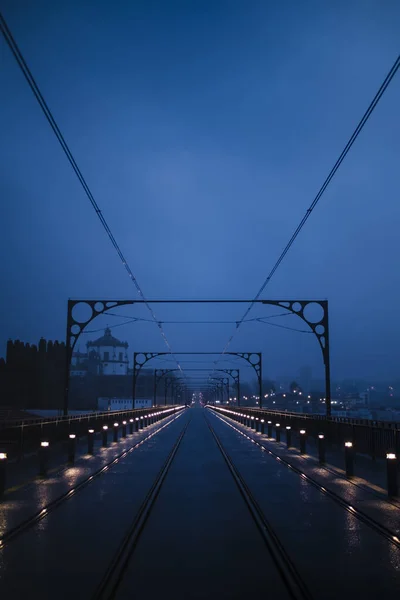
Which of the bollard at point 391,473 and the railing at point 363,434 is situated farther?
the railing at point 363,434

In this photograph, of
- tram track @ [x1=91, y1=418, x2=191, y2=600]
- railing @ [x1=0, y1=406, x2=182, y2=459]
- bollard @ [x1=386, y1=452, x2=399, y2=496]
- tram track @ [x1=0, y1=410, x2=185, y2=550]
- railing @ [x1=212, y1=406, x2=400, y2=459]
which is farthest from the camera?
railing @ [x1=0, y1=406, x2=182, y2=459]

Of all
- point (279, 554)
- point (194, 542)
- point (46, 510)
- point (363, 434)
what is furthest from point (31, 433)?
point (279, 554)

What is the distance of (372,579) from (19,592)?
446 cm

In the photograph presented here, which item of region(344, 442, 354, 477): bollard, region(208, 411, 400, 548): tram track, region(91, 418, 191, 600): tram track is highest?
region(344, 442, 354, 477): bollard

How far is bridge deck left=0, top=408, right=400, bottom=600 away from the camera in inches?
289

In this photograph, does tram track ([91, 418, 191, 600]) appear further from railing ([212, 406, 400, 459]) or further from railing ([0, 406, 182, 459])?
railing ([212, 406, 400, 459])

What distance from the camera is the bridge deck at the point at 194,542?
7.34 m

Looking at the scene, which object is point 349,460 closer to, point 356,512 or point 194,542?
point 356,512

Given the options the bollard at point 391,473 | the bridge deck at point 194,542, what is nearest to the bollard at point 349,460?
the bridge deck at point 194,542

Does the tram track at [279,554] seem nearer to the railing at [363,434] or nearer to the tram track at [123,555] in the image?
the tram track at [123,555]

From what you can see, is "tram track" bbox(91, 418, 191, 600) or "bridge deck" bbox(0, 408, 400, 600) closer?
"tram track" bbox(91, 418, 191, 600)

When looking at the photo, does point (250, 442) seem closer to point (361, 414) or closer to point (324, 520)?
point (324, 520)

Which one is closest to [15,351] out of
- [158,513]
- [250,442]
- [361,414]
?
[361,414]

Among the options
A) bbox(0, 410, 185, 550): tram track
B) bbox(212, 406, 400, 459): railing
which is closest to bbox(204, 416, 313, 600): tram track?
bbox(212, 406, 400, 459): railing
